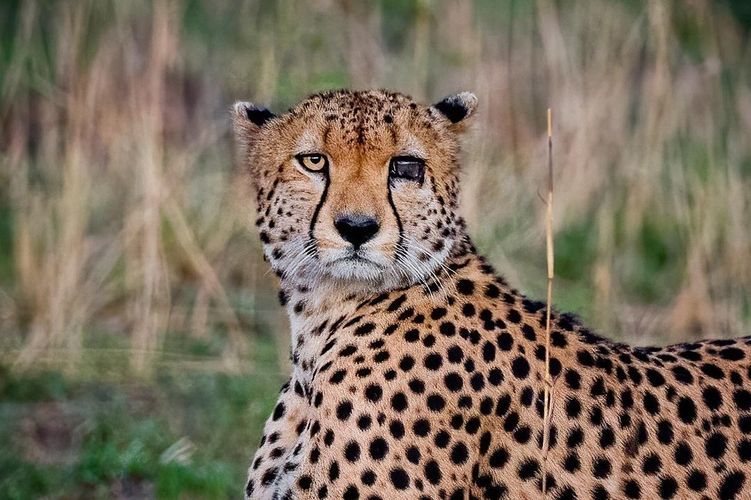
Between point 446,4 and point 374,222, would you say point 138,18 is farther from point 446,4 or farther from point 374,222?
point 374,222

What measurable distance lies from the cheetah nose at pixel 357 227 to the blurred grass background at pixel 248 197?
2.26m

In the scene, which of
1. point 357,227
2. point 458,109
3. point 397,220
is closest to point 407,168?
point 397,220

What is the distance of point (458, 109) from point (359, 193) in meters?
0.58

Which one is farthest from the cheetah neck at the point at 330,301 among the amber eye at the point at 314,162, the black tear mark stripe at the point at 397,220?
the amber eye at the point at 314,162

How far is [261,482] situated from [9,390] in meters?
2.65

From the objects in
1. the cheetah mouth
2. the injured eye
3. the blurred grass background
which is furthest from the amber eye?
the blurred grass background

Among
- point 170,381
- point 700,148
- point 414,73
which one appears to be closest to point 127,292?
point 170,381

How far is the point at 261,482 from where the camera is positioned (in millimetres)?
3727

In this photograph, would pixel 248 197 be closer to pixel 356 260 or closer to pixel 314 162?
pixel 314 162

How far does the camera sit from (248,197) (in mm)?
6074

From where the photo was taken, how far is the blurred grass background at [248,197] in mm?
6336

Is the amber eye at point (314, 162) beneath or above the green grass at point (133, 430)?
above

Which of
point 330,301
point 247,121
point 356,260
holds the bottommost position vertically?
point 330,301

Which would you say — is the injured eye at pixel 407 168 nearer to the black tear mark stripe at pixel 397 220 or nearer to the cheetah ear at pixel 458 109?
the black tear mark stripe at pixel 397 220
